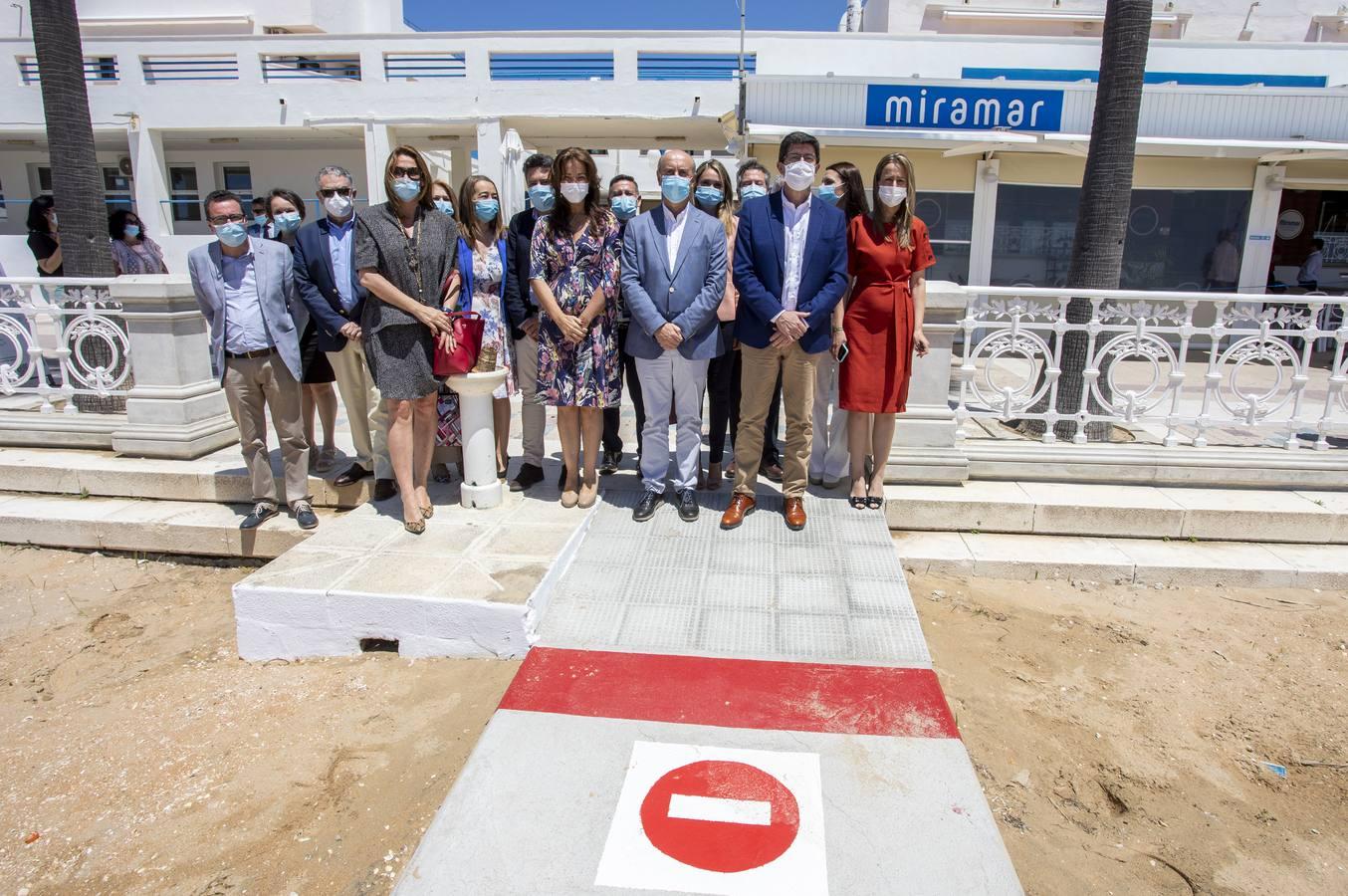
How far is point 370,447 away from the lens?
17.8 ft

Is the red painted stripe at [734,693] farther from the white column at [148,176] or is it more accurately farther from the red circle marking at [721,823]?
the white column at [148,176]

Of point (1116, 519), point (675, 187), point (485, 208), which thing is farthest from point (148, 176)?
point (1116, 519)

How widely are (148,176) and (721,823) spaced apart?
69.7ft

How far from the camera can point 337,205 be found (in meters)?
4.77

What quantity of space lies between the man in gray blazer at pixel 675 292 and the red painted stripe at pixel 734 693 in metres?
1.60

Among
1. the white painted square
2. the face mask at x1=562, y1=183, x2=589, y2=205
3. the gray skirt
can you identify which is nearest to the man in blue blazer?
the face mask at x1=562, y1=183, x2=589, y2=205

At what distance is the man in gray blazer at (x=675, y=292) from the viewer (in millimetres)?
4527

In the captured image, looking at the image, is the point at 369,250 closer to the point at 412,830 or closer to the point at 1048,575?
the point at 412,830

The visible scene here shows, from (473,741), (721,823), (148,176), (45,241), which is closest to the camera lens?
(721,823)

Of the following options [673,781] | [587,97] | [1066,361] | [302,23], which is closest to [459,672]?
[673,781]

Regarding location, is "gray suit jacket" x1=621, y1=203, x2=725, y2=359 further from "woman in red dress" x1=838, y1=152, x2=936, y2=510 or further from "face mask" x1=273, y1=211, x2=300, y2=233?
"face mask" x1=273, y1=211, x2=300, y2=233

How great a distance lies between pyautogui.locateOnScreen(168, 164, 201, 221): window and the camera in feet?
69.8

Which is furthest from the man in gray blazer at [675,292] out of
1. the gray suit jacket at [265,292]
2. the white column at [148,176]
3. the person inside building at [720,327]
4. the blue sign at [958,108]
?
the white column at [148,176]

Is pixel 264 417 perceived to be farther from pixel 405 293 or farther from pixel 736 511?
pixel 736 511
